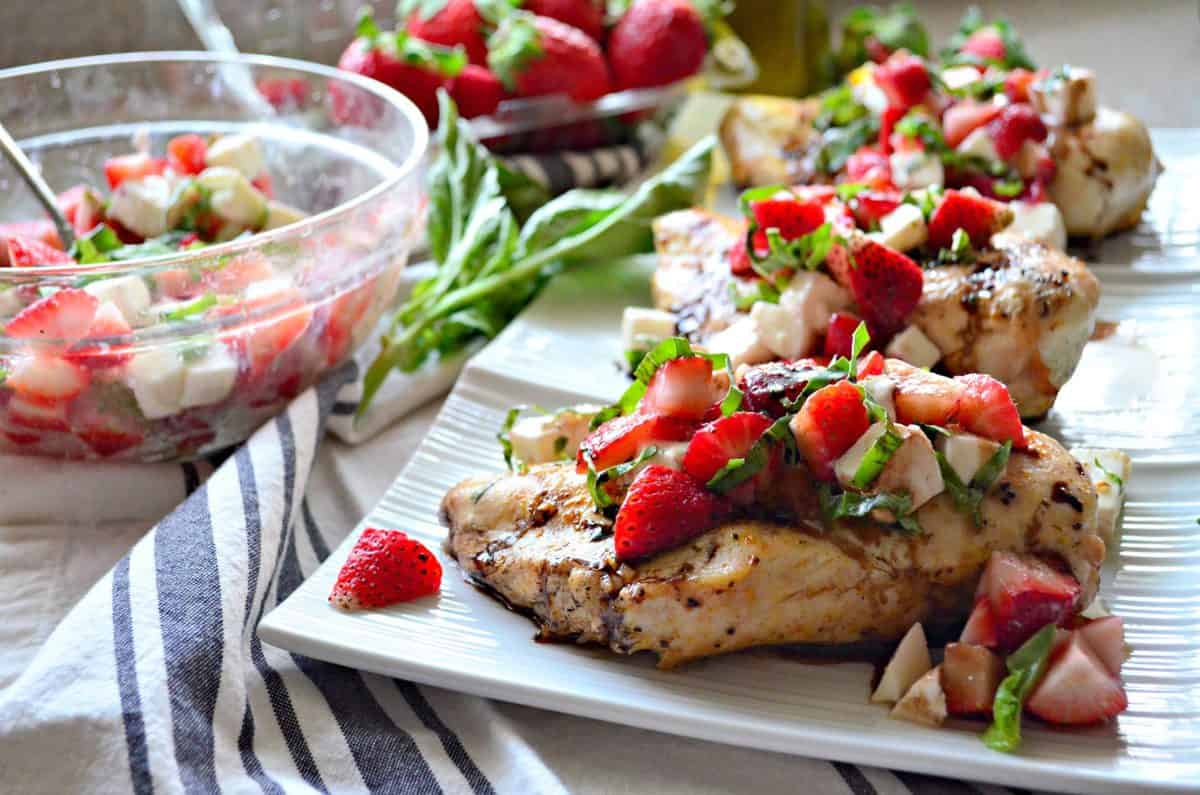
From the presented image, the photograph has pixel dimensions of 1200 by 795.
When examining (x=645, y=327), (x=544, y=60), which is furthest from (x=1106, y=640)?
(x=544, y=60)

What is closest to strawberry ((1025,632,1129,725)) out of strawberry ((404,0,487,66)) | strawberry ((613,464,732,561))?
strawberry ((613,464,732,561))

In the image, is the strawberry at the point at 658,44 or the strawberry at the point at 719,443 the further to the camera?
the strawberry at the point at 658,44

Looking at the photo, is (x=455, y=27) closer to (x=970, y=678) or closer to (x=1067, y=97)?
(x=1067, y=97)

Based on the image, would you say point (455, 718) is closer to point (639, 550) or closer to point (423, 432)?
point (639, 550)

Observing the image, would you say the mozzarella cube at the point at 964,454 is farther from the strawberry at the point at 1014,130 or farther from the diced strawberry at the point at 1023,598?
the strawberry at the point at 1014,130

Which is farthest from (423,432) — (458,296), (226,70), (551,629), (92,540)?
(226,70)

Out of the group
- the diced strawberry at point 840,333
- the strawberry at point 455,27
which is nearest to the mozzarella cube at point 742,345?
the diced strawberry at point 840,333
